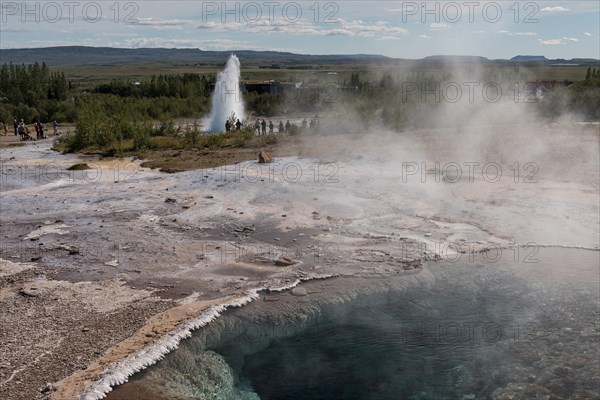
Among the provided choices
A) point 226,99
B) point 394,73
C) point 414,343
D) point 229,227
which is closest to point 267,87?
point 226,99

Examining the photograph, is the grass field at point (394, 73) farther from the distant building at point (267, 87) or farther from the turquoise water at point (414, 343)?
the turquoise water at point (414, 343)

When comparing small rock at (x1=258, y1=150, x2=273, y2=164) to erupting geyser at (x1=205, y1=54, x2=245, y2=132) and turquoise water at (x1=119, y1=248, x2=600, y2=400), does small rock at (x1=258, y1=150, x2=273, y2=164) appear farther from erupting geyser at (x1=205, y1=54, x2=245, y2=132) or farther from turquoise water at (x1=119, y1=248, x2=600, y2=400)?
erupting geyser at (x1=205, y1=54, x2=245, y2=132)

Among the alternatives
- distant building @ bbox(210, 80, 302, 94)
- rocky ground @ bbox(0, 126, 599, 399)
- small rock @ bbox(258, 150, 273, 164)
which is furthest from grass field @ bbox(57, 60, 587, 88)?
small rock @ bbox(258, 150, 273, 164)

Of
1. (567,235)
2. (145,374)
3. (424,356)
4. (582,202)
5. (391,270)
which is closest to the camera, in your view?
(145,374)

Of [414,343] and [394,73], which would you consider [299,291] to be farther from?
[394,73]

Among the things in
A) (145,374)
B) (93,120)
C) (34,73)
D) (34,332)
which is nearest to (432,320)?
(145,374)

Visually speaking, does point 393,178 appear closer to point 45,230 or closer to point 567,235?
point 567,235
